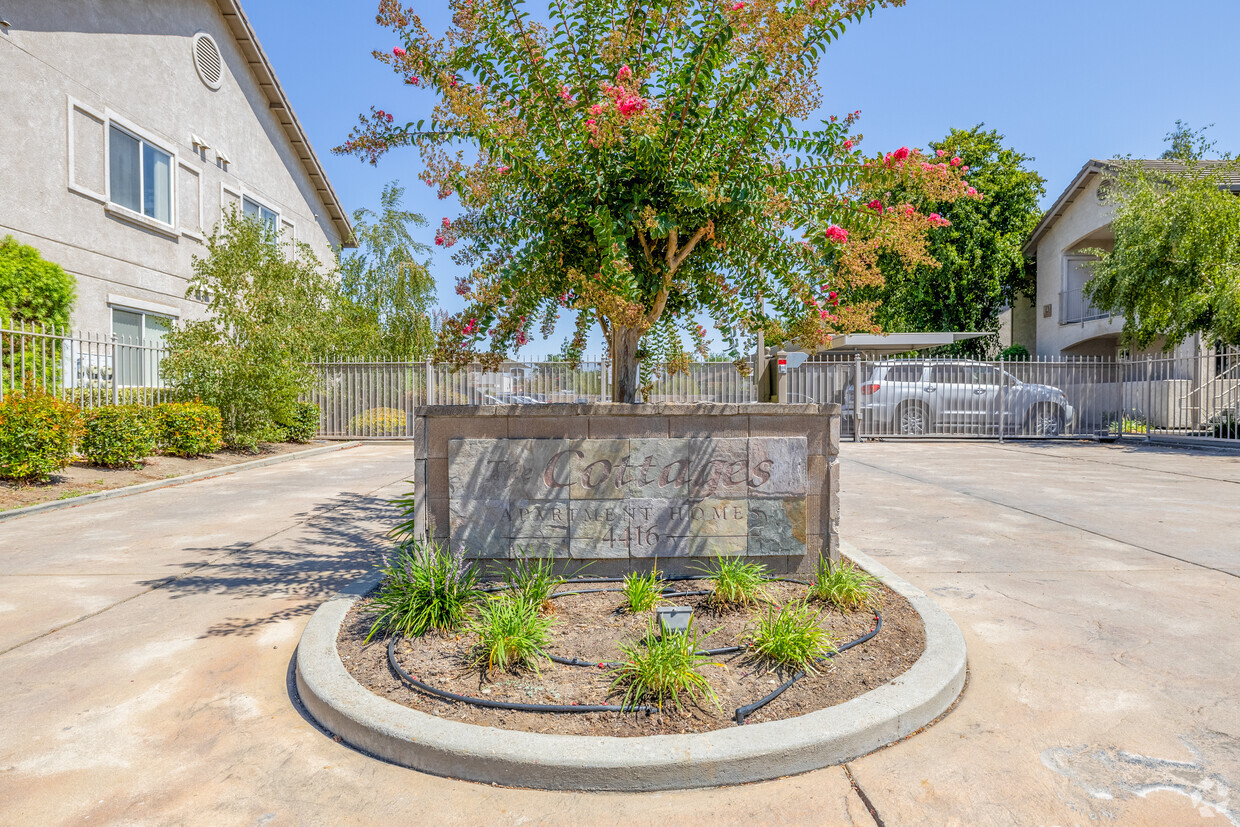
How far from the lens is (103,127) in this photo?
1319 centimetres

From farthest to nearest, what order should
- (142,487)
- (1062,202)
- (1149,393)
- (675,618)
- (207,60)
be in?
(1062,202) < (1149,393) < (207,60) < (142,487) < (675,618)

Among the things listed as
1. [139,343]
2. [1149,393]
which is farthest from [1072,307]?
[139,343]

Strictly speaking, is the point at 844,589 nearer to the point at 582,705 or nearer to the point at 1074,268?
the point at 582,705

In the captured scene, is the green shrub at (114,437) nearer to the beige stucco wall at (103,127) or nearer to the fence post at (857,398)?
the beige stucco wall at (103,127)

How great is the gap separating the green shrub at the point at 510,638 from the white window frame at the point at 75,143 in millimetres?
13550

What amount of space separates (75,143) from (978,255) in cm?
2908

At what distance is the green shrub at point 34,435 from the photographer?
8609mm

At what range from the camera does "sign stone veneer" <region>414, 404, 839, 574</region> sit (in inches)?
176

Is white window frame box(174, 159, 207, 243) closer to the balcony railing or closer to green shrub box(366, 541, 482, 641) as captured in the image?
green shrub box(366, 541, 482, 641)

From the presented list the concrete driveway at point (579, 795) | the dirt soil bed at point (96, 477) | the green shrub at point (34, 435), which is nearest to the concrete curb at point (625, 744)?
the concrete driveway at point (579, 795)

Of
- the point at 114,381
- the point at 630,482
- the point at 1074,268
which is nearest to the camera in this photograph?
the point at 630,482

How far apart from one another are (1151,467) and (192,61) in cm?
2158

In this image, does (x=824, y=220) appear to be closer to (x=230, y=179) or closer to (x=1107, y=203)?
(x=230, y=179)

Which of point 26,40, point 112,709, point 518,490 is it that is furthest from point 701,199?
point 26,40
